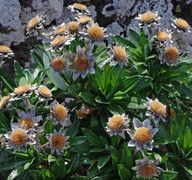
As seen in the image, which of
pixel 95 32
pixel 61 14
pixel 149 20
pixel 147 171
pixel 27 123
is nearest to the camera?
pixel 147 171

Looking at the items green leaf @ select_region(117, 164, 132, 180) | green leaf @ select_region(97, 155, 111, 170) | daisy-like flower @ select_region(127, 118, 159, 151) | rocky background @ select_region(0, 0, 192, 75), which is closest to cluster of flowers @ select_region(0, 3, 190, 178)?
daisy-like flower @ select_region(127, 118, 159, 151)

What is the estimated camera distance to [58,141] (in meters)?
1.88

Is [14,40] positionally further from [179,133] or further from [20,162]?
[179,133]

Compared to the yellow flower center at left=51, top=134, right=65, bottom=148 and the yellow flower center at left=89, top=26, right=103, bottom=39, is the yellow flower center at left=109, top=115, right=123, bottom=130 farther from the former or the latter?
the yellow flower center at left=89, top=26, right=103, bottom=39

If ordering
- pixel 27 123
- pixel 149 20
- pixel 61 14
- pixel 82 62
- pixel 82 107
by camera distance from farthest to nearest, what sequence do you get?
pixel 61 14
pixel 149 20
pixel 82 107
pixel 82 62
pixel 27 123

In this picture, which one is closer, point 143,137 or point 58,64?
point 143,137

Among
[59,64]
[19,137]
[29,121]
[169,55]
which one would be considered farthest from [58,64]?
[169,55]

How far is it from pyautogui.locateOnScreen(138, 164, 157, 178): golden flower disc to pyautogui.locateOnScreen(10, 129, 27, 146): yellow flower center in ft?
2.51

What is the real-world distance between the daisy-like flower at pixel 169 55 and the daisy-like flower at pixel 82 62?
62 centimetres

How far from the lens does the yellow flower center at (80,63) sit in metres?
2.01

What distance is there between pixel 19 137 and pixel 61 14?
162 cm

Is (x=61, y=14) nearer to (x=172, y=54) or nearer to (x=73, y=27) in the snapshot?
(x=73, y=27)

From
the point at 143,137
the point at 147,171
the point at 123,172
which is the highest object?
the point at 143,137

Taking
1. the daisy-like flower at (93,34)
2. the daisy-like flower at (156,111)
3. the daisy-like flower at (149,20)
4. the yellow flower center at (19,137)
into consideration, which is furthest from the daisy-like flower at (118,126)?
the daisy-like flower at (149,20)
